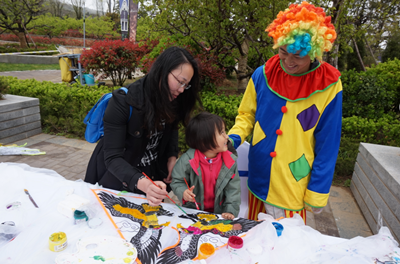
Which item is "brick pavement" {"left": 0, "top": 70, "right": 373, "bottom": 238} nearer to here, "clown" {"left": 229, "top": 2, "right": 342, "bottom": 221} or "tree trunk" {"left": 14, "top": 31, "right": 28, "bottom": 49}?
"clown" {"left": 229, "top": 2, "right": 342, "bottom": 221}

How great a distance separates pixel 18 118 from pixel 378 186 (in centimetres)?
562

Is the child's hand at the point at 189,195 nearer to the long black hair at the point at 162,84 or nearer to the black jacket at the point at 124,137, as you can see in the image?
the black jacket at the point at 124,137

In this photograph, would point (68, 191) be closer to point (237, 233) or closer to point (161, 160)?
point (161, 160)

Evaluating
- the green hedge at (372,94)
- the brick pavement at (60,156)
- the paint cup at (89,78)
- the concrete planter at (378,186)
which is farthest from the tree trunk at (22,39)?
the concrete planter at (378,186)

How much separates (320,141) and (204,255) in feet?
3.07

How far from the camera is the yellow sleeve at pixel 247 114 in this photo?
1.83 m

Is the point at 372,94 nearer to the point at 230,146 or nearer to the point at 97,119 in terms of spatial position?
the point at 230,146

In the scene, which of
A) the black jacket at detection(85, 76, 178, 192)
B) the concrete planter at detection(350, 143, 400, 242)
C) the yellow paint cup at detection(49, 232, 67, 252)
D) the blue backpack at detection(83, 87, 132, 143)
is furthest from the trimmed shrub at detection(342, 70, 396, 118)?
the yellow paint cup at detection(49, 232, 67, 252)

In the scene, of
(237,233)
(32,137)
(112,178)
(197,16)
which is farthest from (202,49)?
(237,233)

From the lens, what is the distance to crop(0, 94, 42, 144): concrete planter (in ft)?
14.8

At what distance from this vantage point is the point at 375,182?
9.11ft

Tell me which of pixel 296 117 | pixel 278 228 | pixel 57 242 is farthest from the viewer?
pixel 296 117

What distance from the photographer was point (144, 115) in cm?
163

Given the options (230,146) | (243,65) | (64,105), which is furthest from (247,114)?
(64,105)
